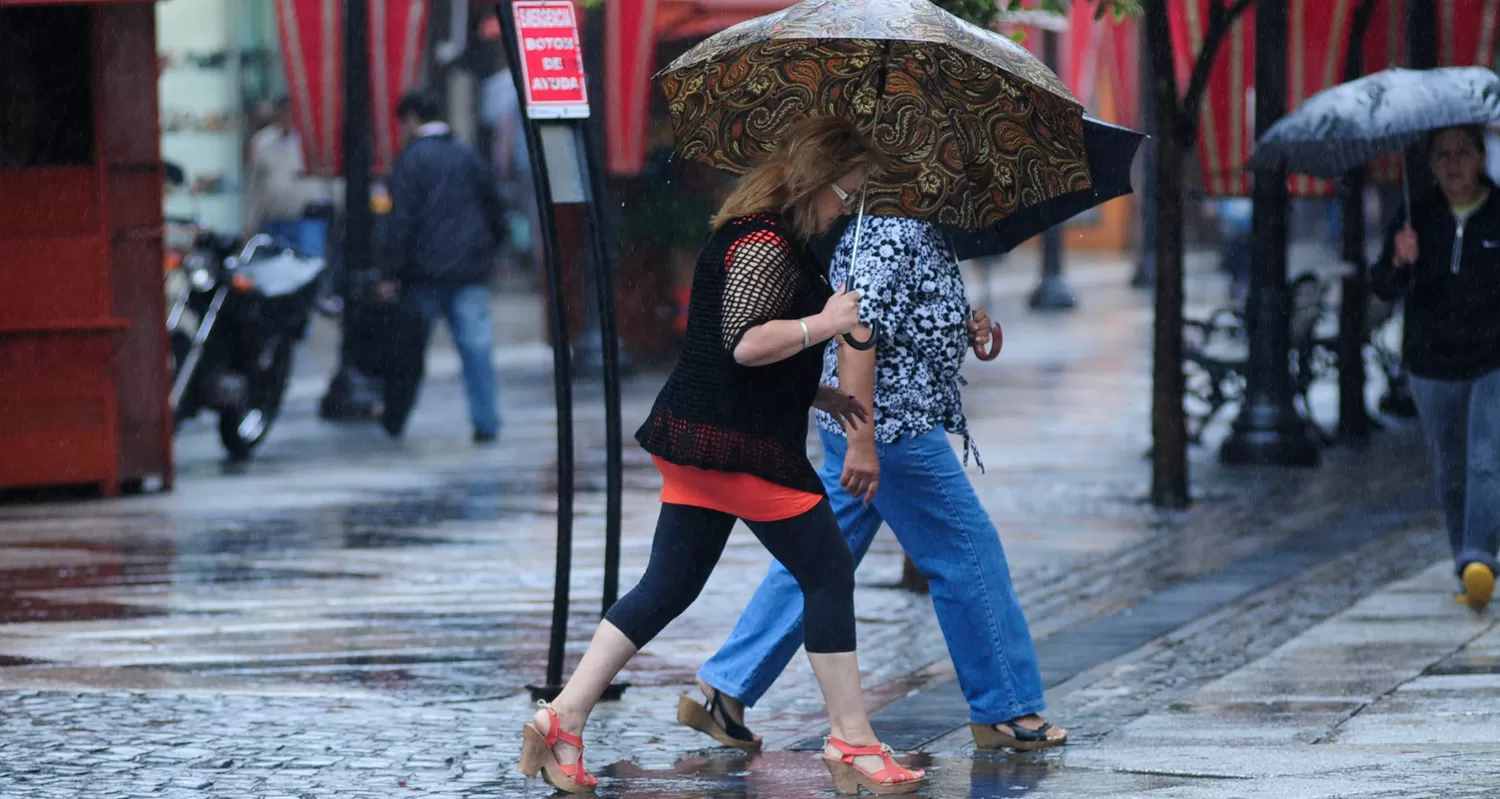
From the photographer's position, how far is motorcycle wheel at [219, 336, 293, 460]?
1353cm

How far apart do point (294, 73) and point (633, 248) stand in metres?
3.50

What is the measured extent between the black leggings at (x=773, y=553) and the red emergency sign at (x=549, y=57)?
166 cm

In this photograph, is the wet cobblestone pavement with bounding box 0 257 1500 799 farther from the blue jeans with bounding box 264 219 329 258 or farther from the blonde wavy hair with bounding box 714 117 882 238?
the blue jeans with bounding box 264 219 329 258

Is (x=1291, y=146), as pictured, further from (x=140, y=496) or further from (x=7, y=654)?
(x=140, y=496)

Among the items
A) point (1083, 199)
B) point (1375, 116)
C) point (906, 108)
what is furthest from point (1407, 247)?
point (906, 108)

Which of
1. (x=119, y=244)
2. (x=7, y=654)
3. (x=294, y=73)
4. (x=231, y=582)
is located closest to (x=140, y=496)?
(x=119, y=244)

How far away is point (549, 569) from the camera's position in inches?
384

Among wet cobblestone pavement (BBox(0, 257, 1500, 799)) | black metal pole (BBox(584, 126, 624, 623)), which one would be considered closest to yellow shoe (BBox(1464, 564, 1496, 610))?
wet cobblestone pavement (BBox(0, 257, 1500, 799))

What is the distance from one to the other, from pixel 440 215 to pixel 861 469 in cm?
890

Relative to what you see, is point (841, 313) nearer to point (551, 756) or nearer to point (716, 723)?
point (551, 756)

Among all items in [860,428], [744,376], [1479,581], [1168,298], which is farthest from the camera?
[1168,298]

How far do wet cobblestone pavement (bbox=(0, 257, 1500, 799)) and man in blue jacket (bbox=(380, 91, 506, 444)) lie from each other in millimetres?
642

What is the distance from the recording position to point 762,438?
5.68m

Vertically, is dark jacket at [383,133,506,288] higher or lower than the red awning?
lower
